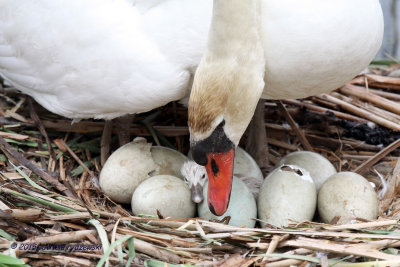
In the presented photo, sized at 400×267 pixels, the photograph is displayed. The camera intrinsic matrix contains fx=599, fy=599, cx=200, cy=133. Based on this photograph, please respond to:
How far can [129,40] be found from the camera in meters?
2.12

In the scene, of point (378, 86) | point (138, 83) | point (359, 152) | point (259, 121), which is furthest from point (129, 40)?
point (378, 86)

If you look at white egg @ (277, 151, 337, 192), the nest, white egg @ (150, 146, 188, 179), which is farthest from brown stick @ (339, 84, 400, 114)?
white egg @ (150, 146, 188, 179)

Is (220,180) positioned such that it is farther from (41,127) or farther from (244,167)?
(41,127)

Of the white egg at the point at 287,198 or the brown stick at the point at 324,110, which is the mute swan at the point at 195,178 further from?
the brown stick at the point at 324,110

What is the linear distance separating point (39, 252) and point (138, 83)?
0.67m

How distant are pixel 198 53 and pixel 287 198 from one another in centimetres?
61

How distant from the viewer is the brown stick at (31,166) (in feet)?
7.56

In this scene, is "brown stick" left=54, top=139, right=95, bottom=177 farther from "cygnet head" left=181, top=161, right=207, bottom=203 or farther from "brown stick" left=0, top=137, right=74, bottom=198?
"cygnet head" left=181, top=161, right=207, bottom=203

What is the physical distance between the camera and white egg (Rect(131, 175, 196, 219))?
2.16 m

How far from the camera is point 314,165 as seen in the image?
7.97 ft

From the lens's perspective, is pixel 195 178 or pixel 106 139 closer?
pixel 195 178

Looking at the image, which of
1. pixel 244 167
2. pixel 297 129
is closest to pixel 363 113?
pixel 297 129

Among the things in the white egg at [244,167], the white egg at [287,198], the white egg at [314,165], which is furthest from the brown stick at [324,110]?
the white egg at [287,198]

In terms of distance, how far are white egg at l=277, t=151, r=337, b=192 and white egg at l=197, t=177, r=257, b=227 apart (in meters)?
0.29
